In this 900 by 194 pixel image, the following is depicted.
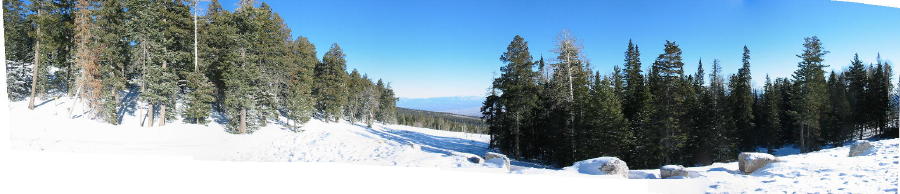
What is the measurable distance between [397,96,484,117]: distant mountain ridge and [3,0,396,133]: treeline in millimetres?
1436

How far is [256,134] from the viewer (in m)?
5.33

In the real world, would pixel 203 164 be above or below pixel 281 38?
below

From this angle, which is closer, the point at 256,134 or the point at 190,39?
the point at 256,134

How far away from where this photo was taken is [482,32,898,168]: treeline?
5.93 m

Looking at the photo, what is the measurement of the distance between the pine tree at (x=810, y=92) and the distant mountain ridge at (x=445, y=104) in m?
5.06

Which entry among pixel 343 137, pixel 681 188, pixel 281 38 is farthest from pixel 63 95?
pixel 681 188

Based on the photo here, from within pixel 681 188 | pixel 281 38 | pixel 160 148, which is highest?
pixel 281 38

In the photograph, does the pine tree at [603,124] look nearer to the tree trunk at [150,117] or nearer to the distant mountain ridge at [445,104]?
the distant mountain ridge at [445,104]

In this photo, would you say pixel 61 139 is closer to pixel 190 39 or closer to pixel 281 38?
pixel 190 39

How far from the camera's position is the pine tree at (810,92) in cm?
535

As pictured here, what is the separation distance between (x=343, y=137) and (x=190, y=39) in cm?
394

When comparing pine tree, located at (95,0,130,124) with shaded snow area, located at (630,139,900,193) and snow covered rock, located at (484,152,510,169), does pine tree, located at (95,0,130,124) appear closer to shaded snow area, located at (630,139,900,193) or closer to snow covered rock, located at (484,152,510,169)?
snow covered rock, located at (484,152,510,169)

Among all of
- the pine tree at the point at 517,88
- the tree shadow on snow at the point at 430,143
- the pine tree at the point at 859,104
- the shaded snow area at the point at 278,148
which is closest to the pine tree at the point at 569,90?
the pine tree at the point at 517,88

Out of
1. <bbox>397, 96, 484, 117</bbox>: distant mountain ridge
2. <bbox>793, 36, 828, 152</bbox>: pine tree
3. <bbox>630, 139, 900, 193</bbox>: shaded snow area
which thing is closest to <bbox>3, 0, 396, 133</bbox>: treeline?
<bbox>397, 96, 484, 117</bbox>: distant mountain ridge
